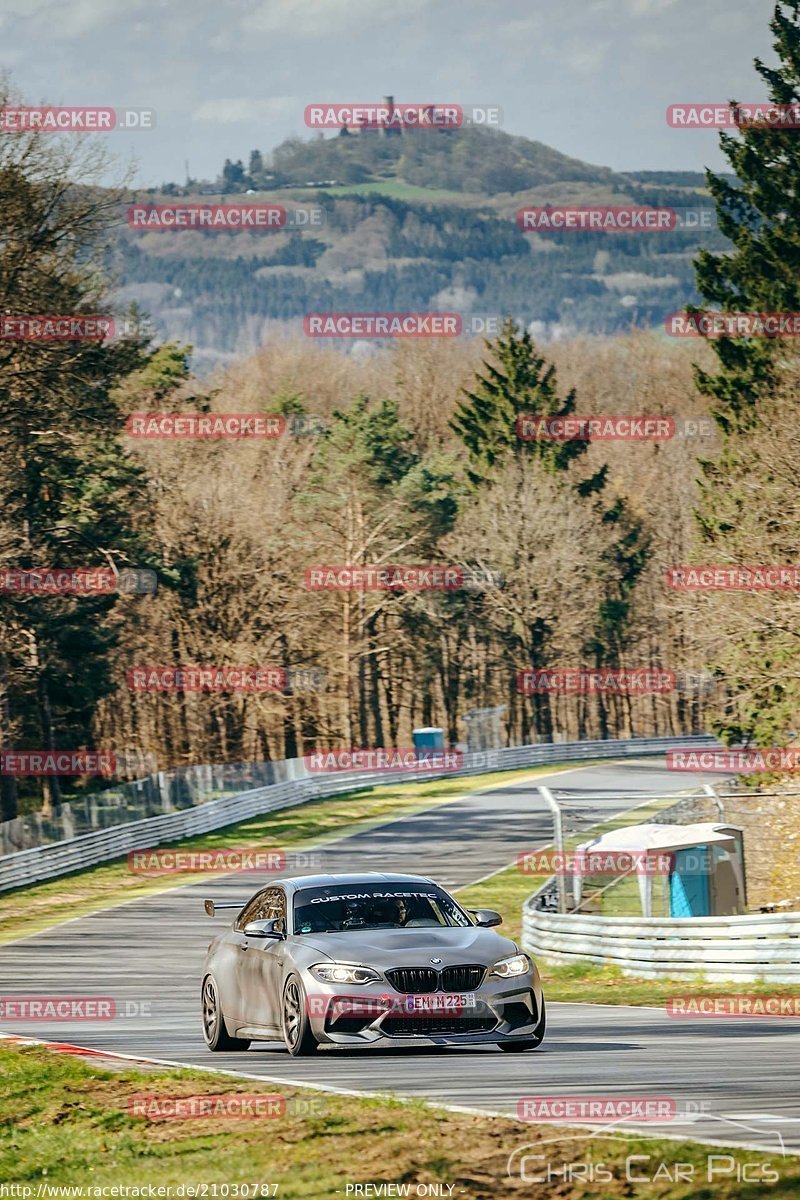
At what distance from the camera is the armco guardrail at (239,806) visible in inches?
1654

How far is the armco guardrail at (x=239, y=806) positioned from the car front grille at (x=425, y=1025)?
2968 cm

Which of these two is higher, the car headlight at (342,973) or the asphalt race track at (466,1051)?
the car headlight at (342,973)

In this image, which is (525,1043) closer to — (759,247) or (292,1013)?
(292,1013)

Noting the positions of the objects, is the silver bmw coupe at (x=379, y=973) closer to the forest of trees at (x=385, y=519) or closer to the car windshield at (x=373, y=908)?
the car windshield at (x=373, y=908)

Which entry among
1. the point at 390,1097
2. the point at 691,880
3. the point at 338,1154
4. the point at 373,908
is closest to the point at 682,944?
the point at 691,880

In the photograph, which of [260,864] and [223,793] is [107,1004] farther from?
[223,793]

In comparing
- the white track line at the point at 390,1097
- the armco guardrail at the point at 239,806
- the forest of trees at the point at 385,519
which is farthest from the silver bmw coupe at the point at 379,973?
the armco guardrail at the point at 239,806

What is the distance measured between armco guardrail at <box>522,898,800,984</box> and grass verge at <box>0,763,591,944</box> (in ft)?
42.0

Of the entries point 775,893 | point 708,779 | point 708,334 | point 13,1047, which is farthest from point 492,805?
point 13,1047

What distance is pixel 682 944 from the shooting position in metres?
21.8

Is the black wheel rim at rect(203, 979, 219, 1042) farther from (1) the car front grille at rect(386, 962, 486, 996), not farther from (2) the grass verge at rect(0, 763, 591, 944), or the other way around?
(2) the grass verge at rect(0, 763, 591, 944)

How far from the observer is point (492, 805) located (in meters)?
56.8

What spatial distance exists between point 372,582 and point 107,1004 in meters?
52.7

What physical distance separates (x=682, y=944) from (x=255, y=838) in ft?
97.4
